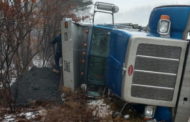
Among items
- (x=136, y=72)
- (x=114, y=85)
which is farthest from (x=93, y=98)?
(x=136, y=72)

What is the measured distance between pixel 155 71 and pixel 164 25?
936mm

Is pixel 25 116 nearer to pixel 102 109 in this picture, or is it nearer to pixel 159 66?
pixel 102 109

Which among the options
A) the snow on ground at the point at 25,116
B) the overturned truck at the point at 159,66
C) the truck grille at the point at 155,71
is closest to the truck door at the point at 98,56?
the overturned truck at the point at 159,66

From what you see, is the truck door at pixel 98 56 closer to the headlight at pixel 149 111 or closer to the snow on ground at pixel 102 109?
the snow on ground at pixel 102 109

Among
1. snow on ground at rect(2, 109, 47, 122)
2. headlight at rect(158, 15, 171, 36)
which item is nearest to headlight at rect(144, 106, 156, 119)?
headlight at rect(158, 15, 171, 36)

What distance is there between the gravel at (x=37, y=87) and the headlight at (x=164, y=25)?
143 inches

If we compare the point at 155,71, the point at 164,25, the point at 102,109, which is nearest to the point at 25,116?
the point at 102,109

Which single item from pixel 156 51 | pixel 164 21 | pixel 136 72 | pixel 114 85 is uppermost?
pixel 164 21

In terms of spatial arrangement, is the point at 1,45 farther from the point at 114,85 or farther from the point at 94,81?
the point at 114,85

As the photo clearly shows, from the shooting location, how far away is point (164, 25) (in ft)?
19.9

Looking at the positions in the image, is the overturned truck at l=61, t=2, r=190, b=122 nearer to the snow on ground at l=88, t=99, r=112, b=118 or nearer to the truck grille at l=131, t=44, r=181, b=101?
the truck grille at l=131, t=44, r=181, b=101

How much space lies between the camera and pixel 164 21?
6047 mm

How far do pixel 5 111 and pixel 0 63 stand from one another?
205cm

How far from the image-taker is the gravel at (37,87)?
27.7ft
